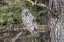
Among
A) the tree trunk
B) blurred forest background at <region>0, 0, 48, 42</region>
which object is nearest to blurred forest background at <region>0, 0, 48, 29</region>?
blurred forest background at <region>0, 0, 48, 42</region>

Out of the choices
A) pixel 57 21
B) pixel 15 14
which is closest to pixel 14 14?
pixel 15 14

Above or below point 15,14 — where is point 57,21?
above

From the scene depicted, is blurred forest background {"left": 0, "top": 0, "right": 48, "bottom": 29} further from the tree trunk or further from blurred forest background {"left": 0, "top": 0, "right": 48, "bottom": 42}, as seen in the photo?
the tree trunk

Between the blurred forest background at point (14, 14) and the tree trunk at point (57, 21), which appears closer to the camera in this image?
the tree trunk at point (57, 21)

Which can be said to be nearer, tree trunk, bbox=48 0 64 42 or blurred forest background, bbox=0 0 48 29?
tree trunk, bbox=48 0 64 42

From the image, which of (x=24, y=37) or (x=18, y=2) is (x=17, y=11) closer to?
(x=18, y=2)

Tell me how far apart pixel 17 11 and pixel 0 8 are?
1.14 feet

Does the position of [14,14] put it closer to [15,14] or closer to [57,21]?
[15,14]

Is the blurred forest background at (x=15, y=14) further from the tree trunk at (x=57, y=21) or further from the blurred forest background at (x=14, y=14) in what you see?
the tree trunk at (x=57, y=21)

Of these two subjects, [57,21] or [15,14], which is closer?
[57,21]

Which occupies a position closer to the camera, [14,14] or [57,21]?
[57,21]

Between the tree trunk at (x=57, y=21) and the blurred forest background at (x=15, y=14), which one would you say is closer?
the tree trunk at (x=57, y=21)

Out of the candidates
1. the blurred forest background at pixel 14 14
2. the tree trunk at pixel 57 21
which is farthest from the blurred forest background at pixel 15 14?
the tree trunk at pixel 57 21

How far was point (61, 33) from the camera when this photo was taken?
138 cm
